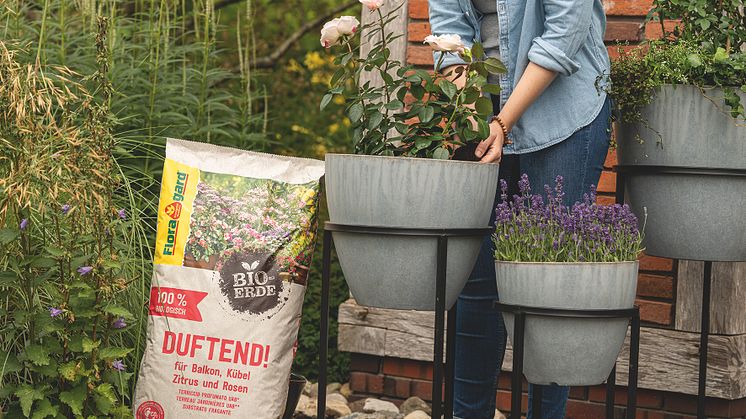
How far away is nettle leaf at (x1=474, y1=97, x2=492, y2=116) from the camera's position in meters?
1.99

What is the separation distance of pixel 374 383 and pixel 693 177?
5.73 ft

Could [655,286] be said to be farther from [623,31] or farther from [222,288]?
[222,288]

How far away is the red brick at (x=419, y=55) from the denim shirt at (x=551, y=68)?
1166 millimetres

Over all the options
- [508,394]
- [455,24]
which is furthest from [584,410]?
[455,24]

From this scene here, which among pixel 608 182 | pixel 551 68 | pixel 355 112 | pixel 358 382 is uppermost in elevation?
pixel 551 68

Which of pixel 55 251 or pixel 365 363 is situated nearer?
pixel 55 251

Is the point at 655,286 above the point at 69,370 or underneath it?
above

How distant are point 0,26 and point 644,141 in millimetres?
2239

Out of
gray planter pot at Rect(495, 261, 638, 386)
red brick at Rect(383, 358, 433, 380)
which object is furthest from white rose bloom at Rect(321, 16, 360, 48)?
red brick at Rect(383, 358, 433, 380)

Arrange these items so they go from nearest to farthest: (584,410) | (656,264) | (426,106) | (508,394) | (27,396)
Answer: (426,106) → (27,396) → (656,264) → (584,410) → (508,394)

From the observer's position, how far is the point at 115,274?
99.2 inches

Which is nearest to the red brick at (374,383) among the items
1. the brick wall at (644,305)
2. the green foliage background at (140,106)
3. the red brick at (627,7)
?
the green foliage background at (140,106)

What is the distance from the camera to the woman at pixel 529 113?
2061 mm

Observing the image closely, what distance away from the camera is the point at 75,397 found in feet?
7.61
